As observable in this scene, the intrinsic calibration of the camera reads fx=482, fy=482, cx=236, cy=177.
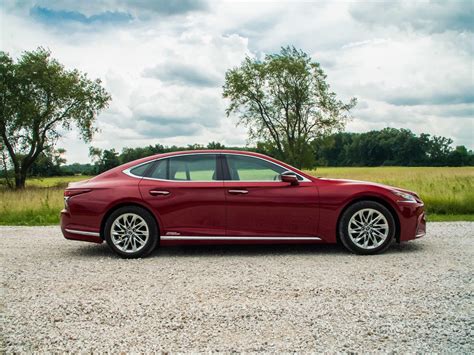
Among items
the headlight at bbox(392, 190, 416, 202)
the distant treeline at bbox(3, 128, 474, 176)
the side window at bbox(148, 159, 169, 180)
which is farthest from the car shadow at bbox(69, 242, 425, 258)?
the distant treeline at bbox(3, 128, 474, 176)

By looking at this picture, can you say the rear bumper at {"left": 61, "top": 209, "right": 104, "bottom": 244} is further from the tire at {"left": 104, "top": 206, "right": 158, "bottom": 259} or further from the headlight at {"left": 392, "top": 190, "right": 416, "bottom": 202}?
the headlight at {"left": 392, "top": 190, "right": 416, "bottom": 202}

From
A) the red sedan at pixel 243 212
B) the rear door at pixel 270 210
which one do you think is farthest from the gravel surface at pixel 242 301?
the rear door at pixel 270 210

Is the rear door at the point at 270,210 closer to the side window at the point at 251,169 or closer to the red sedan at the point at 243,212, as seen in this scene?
the red sedan at the point at 243,212

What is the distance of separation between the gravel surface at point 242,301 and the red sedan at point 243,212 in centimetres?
28

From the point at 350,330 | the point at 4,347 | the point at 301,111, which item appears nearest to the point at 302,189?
the point at 350,330

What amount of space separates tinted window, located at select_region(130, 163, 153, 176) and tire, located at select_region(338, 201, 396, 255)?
2.87 metres

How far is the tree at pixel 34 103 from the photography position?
32.1 meters

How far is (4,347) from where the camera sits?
3596 mm

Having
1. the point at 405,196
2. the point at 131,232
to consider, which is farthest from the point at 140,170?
the point at 405,196

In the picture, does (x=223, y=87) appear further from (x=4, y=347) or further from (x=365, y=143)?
(x=365, y=143)

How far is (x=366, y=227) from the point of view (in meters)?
6.73

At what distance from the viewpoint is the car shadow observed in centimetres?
699

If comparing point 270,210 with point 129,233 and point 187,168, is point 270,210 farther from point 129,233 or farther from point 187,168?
point 129,233

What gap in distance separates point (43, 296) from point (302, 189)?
3577mm
